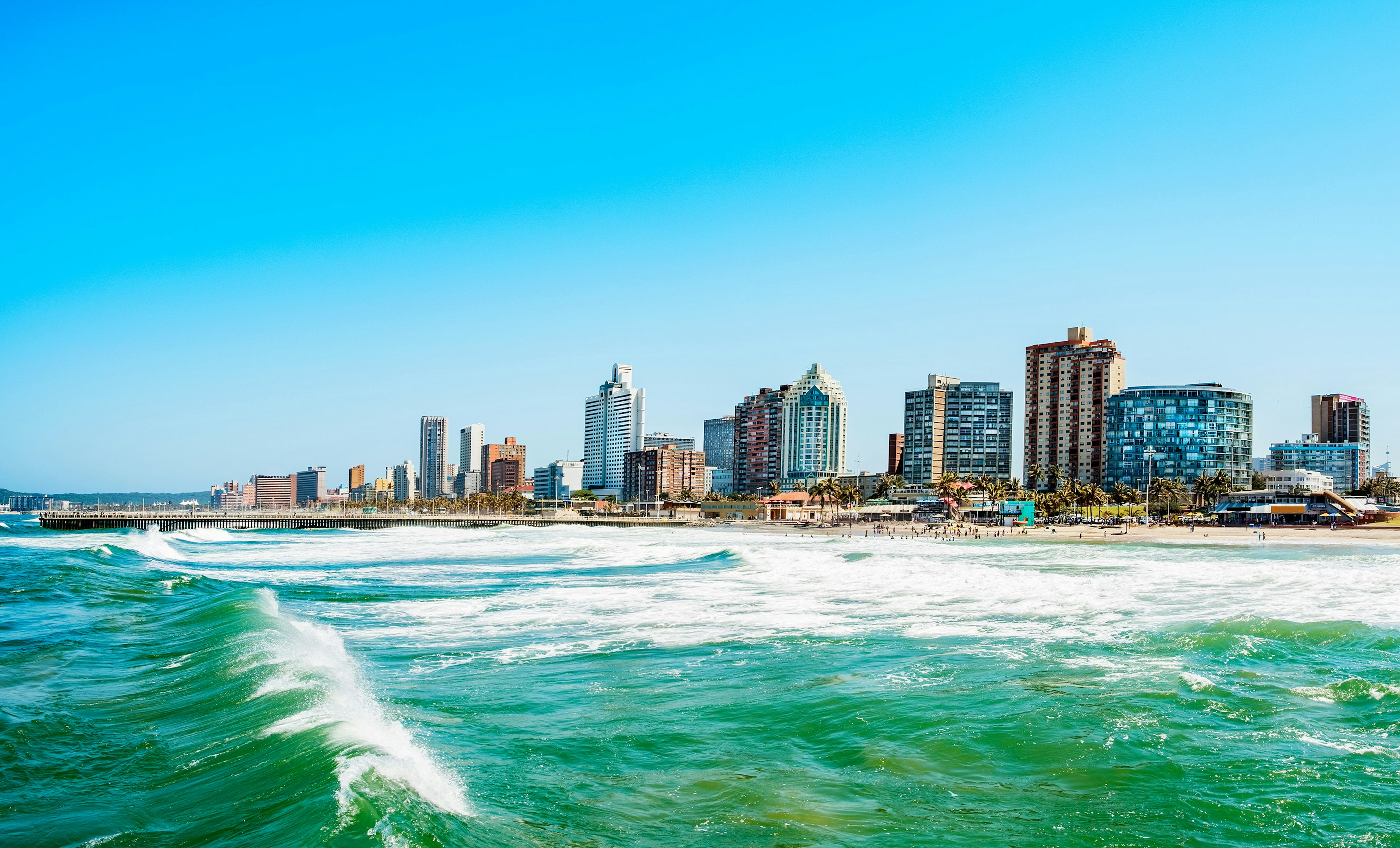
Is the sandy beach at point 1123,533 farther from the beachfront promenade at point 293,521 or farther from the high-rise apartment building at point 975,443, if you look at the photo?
the high-rise apartment building at point 975,443

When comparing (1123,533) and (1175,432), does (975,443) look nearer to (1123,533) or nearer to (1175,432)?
(1175,432)

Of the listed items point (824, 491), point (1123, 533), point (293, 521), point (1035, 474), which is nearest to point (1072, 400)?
point (1035, 474)

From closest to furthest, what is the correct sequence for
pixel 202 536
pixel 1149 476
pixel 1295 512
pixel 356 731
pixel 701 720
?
1. pixel 356 731
2. pixel 701 720
3. pixel 202 536
4. pixel 1295 512
5. pixel 1149 476

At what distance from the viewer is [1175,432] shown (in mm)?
164000

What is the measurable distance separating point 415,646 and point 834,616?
11812mm

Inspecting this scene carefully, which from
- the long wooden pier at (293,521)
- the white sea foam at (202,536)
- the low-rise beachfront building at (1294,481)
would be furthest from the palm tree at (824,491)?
the low-rise beachfront building at (1294,481)

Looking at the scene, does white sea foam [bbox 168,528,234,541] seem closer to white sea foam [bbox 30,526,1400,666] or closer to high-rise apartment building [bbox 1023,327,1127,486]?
white sea foam [bbox 30,526,1400,666]

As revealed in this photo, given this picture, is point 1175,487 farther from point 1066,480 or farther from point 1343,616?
point 1343,616

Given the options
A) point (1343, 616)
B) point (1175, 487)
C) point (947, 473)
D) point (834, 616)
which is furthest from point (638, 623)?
point (1175, 487)

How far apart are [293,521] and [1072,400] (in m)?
140

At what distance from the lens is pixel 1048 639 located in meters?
21.8

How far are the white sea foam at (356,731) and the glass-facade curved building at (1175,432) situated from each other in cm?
16911

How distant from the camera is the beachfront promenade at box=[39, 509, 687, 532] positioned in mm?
111438

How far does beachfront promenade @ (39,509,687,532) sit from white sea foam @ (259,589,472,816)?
104 m
